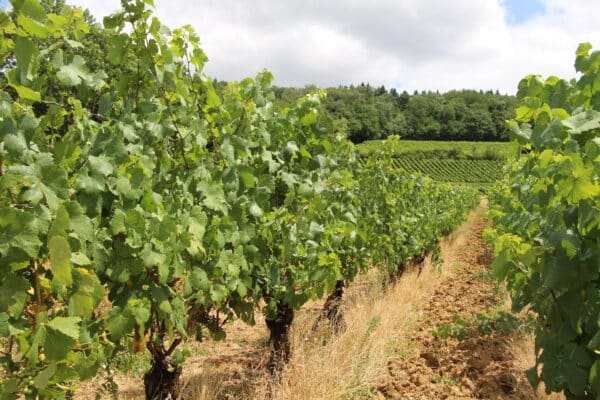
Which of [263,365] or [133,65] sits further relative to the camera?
[263,365]

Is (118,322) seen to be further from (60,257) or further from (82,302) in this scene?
(60,257)

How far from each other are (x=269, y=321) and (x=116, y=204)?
2.38 metres

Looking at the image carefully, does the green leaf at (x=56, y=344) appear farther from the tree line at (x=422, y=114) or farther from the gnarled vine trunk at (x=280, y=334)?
the tree line at (x=422, y=114)

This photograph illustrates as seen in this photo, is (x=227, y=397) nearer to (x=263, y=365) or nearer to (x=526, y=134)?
(x=263, y=365)

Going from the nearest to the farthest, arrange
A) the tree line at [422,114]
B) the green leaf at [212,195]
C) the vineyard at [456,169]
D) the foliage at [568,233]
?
the foliage at [568,233] → the green leaf at [212,195] → the vineyard at [456,169] → the tree line at [422,114]

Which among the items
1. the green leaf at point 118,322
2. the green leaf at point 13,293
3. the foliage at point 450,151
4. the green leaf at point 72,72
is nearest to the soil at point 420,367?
the green leaf at point 118,322

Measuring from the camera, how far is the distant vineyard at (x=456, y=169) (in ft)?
202

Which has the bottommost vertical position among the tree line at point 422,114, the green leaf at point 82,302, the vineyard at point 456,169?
the green leaf at point 82,302

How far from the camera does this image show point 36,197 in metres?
1.42

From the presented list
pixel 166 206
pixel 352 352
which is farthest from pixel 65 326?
pixel 352 352

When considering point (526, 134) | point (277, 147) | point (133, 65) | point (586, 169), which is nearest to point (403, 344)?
point (277, 147)

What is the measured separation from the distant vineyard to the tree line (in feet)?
59.9

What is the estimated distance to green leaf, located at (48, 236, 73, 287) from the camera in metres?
1.18

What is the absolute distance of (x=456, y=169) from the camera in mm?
65750
